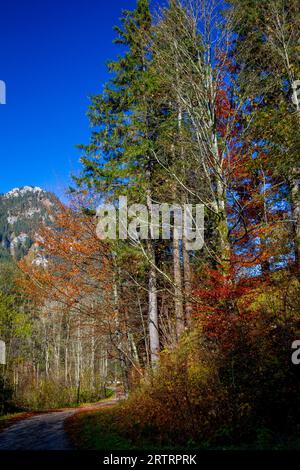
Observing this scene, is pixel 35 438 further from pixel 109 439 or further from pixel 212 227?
pixel 212 227

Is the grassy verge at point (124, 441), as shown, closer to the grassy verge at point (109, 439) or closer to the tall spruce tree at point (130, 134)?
the grassy verge at point (109, 439)

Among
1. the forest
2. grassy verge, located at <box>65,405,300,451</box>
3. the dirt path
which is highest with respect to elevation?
the forest

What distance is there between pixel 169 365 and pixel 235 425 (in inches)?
95.9

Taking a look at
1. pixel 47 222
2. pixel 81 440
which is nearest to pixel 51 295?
pixel 47 222

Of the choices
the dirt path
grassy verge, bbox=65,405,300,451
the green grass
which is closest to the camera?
grassy verge, bbox=65,405,300,451

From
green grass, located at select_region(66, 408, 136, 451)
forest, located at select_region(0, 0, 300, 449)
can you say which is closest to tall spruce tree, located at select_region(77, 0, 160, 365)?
forest, located at select_region(0, 0, 300, 449)

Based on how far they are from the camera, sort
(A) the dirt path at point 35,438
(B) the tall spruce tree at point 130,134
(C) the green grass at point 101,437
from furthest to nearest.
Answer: (B) the tall spruce tree at point 130,134
(A) the dirt path at point 35,438
(C) the green grass at point 101,437

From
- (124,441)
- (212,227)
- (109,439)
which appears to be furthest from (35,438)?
(212,227)

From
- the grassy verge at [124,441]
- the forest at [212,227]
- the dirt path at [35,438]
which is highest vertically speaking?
the forest at [212,227]

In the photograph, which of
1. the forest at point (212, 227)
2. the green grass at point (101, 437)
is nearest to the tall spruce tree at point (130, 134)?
the forest at point (212, 227)

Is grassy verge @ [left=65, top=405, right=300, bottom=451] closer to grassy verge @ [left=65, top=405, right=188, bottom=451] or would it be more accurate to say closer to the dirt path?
grassy verge @ [left=65, top=405, right=188, bottom=451]

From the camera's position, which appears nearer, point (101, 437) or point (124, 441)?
point (124, 441)

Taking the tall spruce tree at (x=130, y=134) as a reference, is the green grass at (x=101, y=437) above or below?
below

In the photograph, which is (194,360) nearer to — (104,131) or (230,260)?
(230,260)
